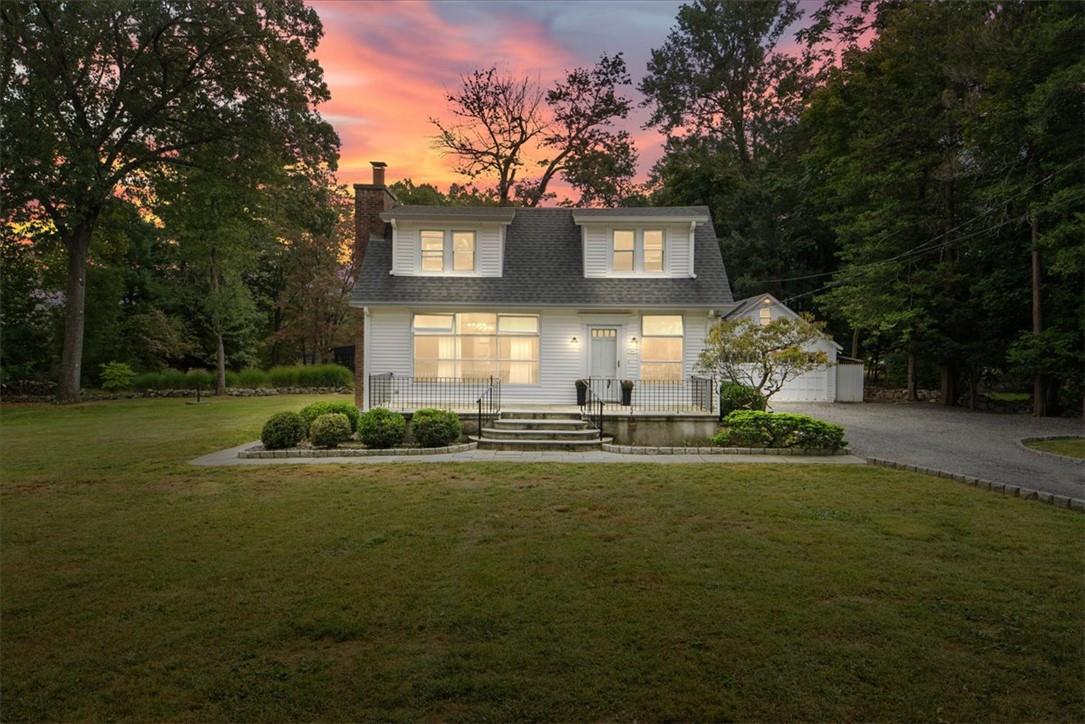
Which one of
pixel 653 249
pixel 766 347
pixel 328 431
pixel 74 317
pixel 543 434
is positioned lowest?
pixel 543 434

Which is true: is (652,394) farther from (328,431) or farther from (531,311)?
(328,431)

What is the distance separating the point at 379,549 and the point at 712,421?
31.6 feet

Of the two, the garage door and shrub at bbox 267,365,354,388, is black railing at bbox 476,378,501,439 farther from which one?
shrub at bbox 267,365,354,388

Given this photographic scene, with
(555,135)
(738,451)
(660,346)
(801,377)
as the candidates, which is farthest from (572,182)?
(738,451)

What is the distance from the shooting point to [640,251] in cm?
1666

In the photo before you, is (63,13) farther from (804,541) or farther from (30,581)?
(804,541)

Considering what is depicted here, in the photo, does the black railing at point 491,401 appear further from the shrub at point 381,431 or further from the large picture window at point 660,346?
the large picture window at point 660,346

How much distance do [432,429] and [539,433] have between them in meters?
2.41

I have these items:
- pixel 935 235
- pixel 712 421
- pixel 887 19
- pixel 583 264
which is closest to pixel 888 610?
pixel 712 421

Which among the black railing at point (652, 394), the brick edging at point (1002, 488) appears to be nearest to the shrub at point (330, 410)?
the black railing at point (652, 394)

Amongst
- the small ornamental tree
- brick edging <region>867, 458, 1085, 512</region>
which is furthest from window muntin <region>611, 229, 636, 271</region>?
brick edging <region>867, 458, 1085, 512</region>

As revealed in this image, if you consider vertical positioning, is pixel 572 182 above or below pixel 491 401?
above

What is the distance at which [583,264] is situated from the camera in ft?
55.2

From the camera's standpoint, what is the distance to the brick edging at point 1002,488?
24.8 feet
